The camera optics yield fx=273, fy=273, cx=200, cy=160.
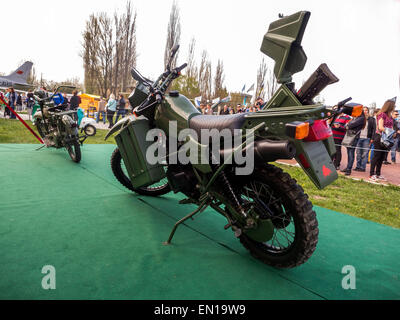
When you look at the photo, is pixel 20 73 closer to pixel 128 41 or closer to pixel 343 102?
pixel 128 41

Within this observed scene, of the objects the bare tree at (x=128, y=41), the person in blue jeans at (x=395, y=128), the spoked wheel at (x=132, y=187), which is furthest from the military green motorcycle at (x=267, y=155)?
the bare tree at (x=128, y=41)

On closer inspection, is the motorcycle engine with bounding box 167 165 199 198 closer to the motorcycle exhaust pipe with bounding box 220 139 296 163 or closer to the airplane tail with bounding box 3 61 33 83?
the motorcycle exhaust pipe with bounding box 220 139 296 163

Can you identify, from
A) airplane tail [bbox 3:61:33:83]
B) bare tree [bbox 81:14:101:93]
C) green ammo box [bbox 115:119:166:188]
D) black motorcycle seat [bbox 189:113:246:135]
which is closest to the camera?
black motorcycle seat [bbox 189:113:246:135]

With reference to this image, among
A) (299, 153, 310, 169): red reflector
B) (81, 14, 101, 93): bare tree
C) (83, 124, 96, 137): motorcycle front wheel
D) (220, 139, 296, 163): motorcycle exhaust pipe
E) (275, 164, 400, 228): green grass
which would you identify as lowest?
(275, 164, 400, 228): green grass

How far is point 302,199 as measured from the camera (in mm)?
1798

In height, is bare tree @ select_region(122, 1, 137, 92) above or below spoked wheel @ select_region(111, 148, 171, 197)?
above

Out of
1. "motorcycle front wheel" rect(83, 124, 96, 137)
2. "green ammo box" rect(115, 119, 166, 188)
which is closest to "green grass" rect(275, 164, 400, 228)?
"green ammo box" rect(115, 119, 166, 188)

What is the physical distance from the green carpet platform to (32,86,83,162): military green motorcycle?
164cm

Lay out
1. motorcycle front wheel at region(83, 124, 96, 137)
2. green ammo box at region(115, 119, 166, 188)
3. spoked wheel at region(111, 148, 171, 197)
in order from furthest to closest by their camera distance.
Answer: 1. motorcycle front wheel at region(83, 124, 96, 137)
2. spoked wheel at region(111, 148, 171, 197)
3. green ammo box at region(115, 119, 166, 188)

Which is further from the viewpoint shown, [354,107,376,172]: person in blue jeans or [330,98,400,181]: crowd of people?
[354,107,376,172]: person in blue jeans

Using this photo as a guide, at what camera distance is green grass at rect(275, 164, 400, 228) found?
3.75 meters

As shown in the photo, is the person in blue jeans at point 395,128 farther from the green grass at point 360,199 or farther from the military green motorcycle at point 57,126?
the military green motorcycle at point 57,126

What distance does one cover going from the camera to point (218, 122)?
2.11 m
